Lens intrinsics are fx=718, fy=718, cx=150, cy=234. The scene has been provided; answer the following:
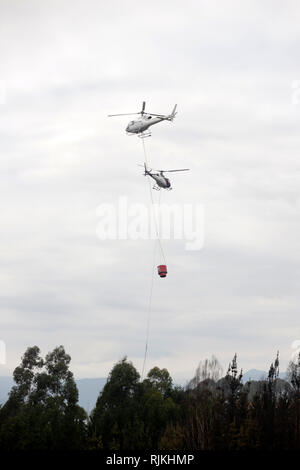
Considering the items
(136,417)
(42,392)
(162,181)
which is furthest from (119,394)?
(162,181)

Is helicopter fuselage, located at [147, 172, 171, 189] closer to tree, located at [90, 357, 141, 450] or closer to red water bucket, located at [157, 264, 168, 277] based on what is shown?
red water bucket, located at [157, 264, 168, 277]

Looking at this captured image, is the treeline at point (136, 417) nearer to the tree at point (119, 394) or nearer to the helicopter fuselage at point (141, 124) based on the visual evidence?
the tree at point (119, 394)

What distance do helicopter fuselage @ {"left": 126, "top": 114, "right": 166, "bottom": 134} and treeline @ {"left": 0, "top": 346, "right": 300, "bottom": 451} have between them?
3289cm

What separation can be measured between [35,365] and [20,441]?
203 feet

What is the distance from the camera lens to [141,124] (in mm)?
92000

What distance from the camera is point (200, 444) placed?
2785 inches

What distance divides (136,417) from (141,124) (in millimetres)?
38781

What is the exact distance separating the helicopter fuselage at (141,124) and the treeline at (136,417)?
3289 cm

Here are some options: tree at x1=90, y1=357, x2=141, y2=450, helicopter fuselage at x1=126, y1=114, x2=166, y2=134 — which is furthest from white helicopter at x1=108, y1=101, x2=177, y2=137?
tree at x1=90, y1=357, x2=141, y2=450

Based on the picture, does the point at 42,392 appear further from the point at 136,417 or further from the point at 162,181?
the point at 162,181

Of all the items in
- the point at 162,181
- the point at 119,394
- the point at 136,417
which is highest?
the point at 162,181
